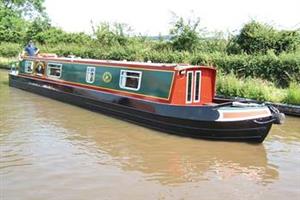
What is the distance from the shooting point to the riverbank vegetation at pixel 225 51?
13797 millimetres

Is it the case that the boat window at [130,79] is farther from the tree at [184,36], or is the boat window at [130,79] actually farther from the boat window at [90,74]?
the tree at [184,36]

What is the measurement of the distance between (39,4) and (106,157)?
41551mm

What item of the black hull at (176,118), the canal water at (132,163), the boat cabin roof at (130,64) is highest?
the boat cabin roof at (130,64)

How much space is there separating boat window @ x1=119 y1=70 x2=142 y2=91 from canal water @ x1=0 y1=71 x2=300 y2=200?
903 mm

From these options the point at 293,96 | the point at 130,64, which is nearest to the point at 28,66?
the point at 130,64

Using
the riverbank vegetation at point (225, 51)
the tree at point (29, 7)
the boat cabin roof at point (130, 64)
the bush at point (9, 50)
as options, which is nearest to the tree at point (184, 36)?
the riverbank vegetation at point (225, 51)

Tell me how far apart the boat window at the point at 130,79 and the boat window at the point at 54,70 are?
3635mm

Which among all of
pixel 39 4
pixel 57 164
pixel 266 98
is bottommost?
pixel 57 164

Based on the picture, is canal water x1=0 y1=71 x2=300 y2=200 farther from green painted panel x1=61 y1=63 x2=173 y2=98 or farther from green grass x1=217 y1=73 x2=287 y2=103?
green grass x1=217 y1=73 x2=287 y2=103

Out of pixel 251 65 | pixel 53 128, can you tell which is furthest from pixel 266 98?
pixel 53 128

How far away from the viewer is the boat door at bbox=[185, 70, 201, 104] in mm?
10133

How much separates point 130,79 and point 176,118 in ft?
7.66

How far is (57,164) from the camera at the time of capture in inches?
293

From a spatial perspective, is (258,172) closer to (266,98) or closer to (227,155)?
(227,155)
